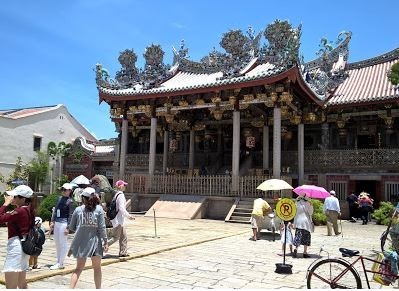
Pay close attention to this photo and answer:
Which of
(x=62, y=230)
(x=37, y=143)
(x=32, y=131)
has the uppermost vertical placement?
(x=32, y=131)

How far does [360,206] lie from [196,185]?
7580mm

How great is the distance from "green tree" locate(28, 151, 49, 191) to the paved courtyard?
24.1 meters

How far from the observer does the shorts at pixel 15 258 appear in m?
4.71

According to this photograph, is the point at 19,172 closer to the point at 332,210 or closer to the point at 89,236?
the point at 332,210

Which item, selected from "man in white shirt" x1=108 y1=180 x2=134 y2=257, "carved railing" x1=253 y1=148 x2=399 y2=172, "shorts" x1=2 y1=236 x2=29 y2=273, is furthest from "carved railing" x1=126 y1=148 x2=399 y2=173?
"shorts" x1=2 y1=236 x2=29 y2=273

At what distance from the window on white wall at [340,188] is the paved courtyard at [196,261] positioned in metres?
7.43

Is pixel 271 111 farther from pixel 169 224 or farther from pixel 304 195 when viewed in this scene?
pixel 304 195

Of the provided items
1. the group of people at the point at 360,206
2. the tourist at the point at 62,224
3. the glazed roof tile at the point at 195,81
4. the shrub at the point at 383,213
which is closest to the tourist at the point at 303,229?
the tourist at the point at 62,224

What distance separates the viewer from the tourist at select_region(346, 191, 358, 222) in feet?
61.7

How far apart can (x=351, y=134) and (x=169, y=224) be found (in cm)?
1264

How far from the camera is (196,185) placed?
62.6 ft

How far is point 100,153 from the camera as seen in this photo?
32188mm

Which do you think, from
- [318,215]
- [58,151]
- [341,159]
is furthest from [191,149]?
[58,151]

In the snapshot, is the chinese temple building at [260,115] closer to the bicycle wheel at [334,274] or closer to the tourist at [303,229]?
the tourist at [303,229]
